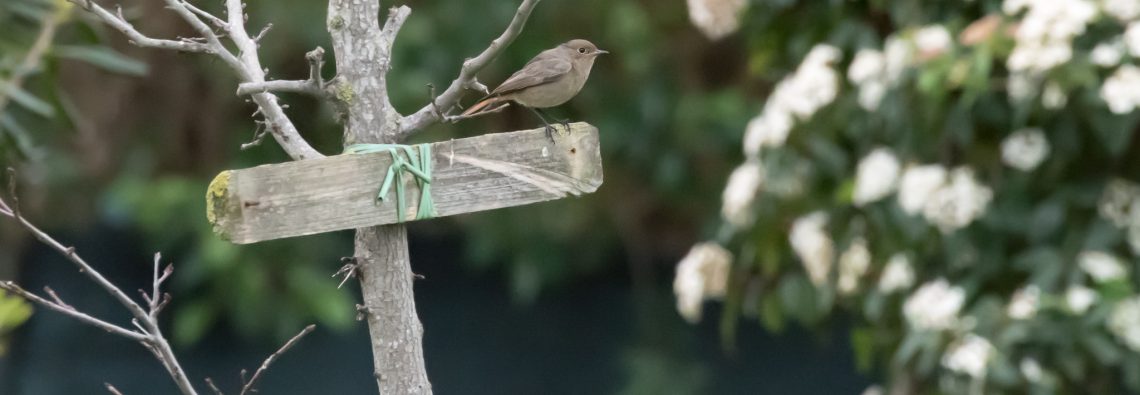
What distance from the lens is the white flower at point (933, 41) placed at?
2746 millimetres

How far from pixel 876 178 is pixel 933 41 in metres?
0.31

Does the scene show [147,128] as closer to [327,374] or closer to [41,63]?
[327,374]

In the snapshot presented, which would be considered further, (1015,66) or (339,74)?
(1015,66)

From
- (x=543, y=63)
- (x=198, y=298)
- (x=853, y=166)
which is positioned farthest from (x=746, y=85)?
(x=543, y=63)

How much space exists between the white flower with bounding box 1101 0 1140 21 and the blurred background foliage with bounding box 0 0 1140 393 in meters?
0.04

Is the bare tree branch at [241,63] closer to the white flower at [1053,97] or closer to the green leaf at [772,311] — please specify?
the white flower at [1053,97]

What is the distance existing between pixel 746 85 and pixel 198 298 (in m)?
2.18

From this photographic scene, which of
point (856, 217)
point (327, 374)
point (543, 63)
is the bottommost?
point (327, 374)

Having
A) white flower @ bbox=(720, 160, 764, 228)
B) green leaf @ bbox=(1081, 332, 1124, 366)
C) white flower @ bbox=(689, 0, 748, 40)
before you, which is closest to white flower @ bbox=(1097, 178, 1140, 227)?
green leaf @ bbox=(1081, 332, 1124, 366)

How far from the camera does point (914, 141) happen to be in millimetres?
2896

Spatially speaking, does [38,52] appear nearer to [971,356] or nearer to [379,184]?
[379,184]

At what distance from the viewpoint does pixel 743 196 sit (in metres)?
3.10

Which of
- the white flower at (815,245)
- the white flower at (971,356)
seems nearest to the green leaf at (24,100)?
the white flower at (815,245)

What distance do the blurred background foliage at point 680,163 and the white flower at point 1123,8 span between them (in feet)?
0.12
